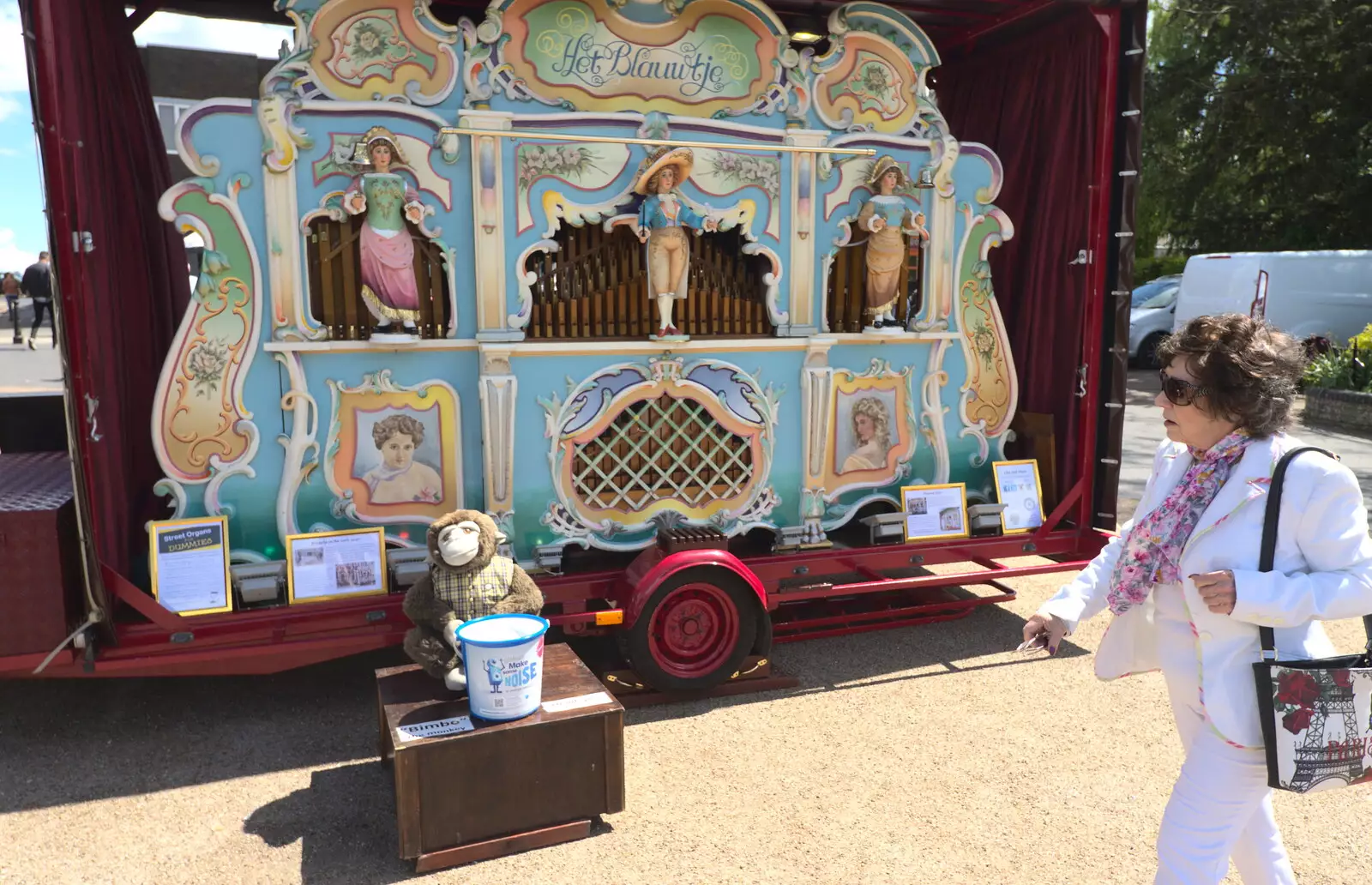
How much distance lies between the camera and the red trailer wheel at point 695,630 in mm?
4164

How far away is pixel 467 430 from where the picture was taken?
13.8 ft

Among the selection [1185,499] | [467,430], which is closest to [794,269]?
[467,430]

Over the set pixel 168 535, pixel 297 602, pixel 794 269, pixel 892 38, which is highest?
pixel 892 38

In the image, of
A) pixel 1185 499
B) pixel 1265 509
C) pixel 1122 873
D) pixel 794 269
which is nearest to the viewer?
pixel 1265 509

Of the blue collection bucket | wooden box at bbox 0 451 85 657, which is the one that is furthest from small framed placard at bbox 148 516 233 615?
the blue collection bucket

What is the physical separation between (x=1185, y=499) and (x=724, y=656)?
95.9 inches

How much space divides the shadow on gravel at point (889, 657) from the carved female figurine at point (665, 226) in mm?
1629

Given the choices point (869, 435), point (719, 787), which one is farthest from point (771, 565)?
point (719, 787)

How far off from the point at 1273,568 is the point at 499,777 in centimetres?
224

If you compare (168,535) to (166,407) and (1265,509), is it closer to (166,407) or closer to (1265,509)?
(166,407)

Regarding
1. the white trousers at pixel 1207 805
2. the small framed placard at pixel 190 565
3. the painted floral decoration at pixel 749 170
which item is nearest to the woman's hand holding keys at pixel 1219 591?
the white trousers at pixel 1207 805

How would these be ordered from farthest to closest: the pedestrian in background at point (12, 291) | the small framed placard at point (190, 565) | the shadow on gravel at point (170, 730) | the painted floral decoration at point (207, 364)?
the pedestrian in background at point (12, 291) < the painted floral decoration at point (207, 364) < the small framed placard at point (190, 565) < the shadow on gravel at point (170, 730)

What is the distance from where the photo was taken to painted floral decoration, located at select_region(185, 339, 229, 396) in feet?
12.5

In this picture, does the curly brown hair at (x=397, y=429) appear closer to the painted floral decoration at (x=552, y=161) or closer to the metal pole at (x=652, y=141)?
the painted floral decoration at (x=552, y=161)
